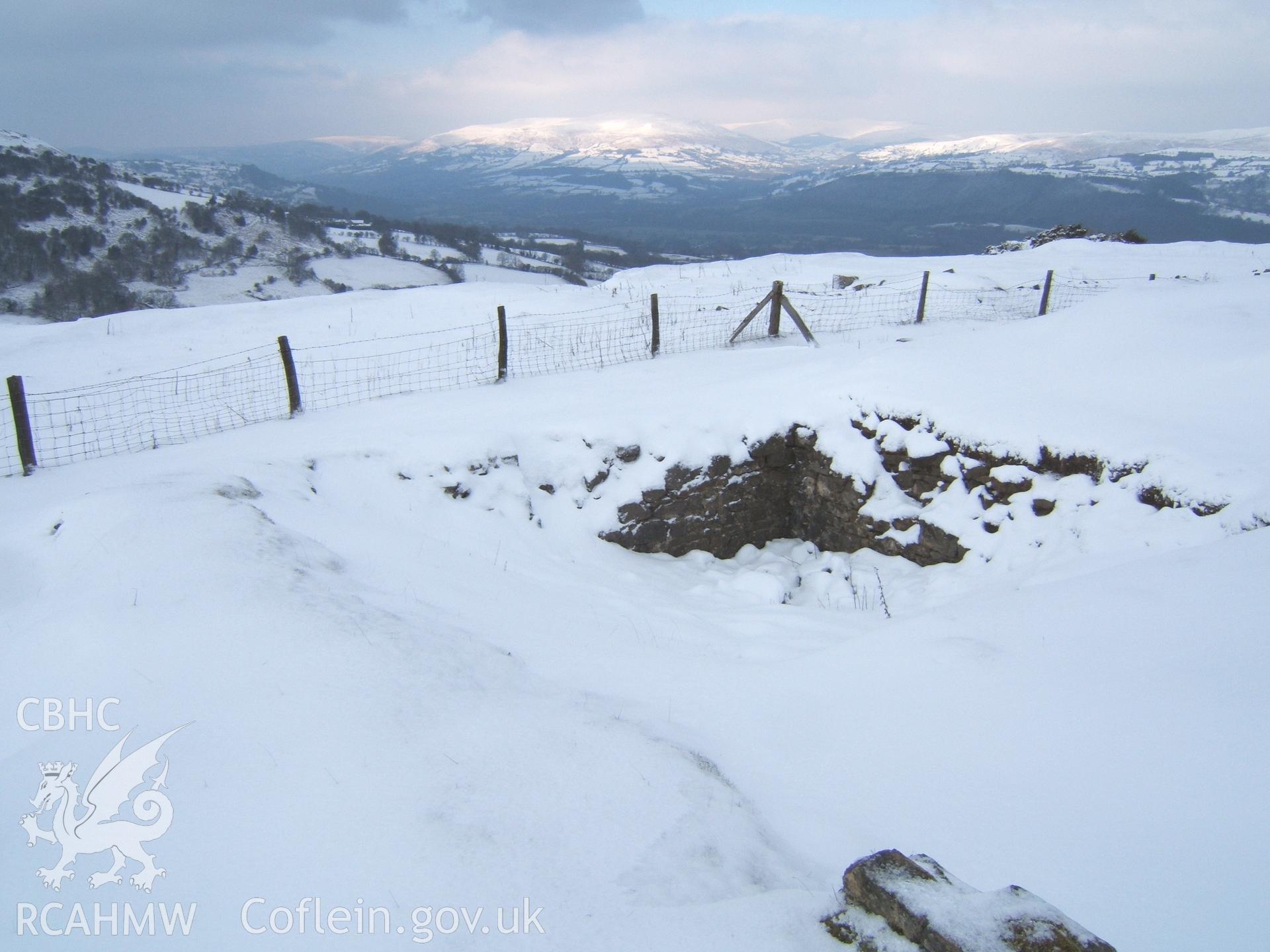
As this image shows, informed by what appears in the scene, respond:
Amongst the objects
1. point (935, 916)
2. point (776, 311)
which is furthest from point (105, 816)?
point (776, 311)

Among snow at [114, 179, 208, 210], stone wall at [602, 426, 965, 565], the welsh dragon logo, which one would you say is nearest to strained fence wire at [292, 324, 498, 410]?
stone wall at [602, 426, 965, 565]

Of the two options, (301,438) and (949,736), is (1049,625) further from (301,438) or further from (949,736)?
(301,438)

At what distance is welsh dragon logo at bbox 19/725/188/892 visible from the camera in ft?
6.91

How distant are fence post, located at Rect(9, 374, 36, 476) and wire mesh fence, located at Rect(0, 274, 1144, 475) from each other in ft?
0.39

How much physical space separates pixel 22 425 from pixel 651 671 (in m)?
7.35

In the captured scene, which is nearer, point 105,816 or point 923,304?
point 105,816

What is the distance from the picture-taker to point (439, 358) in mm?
12609

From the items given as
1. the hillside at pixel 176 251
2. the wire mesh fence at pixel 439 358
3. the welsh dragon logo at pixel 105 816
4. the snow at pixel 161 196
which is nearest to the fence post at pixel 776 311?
the wire mesh fence at pixel 439 358

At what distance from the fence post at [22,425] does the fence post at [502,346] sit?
5.34 m

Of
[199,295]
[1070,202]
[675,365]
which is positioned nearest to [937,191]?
[1070,202]

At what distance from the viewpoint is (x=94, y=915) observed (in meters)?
1.99

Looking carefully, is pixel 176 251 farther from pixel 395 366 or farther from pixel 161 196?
pixel 395 366

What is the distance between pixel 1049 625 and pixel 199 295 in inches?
3166

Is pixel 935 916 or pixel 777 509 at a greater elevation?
pixel 935 916
